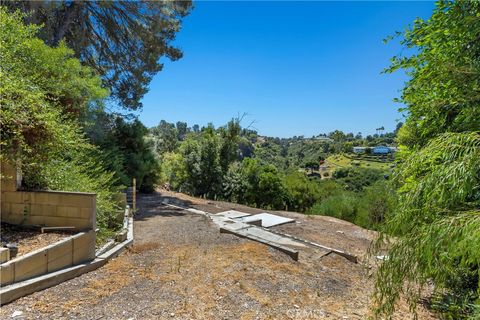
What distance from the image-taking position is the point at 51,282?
10.8 feet

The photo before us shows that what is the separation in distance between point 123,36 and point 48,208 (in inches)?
348

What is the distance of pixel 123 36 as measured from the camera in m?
10.9

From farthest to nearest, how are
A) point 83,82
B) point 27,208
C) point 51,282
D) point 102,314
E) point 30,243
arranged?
1. point 83,82
2. point 27,208
3. point 30,243
4. point 51,282
5. point 102,314

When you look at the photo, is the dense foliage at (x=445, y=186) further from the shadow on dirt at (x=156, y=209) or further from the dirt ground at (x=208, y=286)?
the shadow on dirt at (x=156, y=209)

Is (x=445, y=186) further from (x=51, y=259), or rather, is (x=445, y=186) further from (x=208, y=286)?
(x=51, y=259)

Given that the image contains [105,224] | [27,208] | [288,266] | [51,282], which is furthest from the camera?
[105,224]

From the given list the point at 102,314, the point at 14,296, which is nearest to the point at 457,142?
the point at 102,314

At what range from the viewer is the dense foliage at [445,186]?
5.88 feet

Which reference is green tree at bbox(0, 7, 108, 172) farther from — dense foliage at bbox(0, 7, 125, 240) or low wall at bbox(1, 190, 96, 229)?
low wall at bbox(1, 190, 96, 229)

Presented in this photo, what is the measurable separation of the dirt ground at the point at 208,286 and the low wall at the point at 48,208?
2.83 feet

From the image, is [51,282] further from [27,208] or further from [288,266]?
[288,266]

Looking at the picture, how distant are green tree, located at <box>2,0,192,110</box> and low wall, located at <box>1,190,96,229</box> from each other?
7.58 meters

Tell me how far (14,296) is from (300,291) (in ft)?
10.7

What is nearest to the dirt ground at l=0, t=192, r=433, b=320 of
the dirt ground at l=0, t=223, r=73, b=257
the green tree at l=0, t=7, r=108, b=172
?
the dirt ground at l=0, t=223, r=73, b=257
